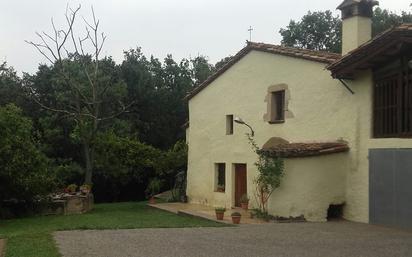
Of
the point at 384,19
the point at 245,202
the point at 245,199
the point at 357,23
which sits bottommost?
the point at 245,202

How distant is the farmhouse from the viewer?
1461cm

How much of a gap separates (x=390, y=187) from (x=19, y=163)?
12065 mm

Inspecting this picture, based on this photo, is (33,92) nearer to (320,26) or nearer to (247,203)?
(247,203)

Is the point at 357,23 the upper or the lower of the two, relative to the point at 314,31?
lower

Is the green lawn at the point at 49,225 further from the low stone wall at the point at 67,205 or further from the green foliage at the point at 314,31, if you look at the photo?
the green foliage at the point at 314,31

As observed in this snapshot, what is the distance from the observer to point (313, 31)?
39125 millimetres

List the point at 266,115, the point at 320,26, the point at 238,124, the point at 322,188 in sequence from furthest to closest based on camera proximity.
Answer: the point at 320,26
the point at 238,124
the point at 266,115
the point at 322,188

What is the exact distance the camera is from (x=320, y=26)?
39.0 metres

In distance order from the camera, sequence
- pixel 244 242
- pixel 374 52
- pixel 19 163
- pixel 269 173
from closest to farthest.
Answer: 1. pixel 244 242
2. pixel 374 52
3. pixel 269 173
4. pixel 19 163

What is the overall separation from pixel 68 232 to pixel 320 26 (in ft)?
97.5

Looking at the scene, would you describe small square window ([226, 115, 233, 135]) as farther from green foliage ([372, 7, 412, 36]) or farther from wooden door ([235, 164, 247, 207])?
green foliage ([372, 7, 412, 36])

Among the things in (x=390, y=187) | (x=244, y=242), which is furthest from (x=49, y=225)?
(x=390, y=187)

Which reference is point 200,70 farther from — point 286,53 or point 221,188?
point 286,53

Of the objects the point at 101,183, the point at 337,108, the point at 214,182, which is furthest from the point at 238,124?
the point at 101,183
